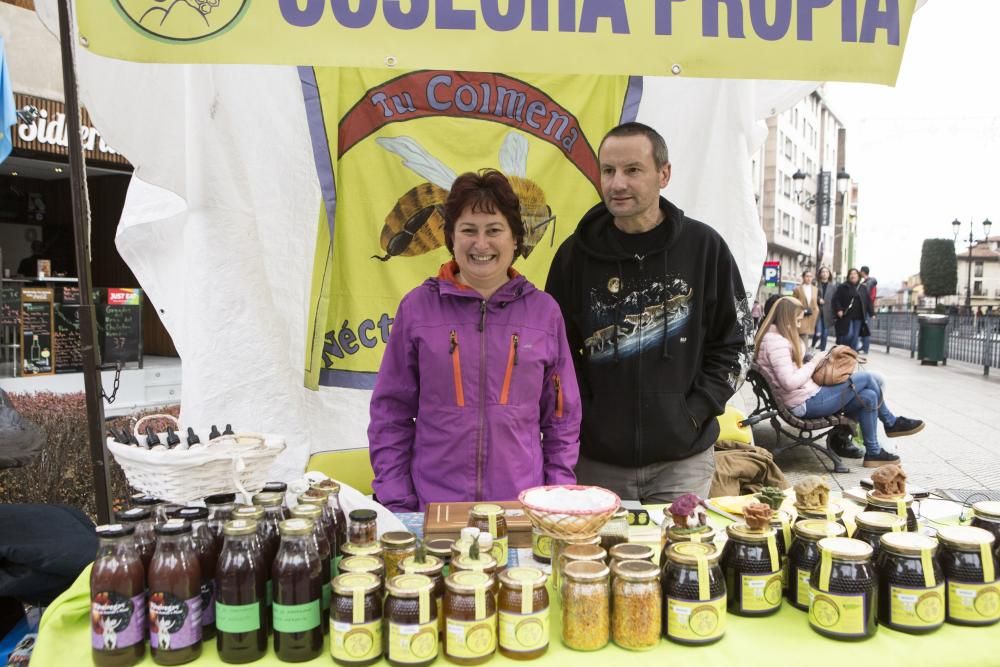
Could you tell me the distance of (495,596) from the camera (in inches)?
60.9

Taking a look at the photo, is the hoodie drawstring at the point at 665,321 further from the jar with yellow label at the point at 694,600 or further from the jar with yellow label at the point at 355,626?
the jar with yellow label at the point at 355,626

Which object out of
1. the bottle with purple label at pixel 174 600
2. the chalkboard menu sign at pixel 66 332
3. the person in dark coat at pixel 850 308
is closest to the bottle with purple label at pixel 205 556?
the bottle with purple label at pixel 174 600

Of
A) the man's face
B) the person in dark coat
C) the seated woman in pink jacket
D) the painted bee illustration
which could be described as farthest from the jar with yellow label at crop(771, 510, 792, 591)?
the person in dark coat

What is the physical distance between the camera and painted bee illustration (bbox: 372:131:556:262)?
12.5 ft

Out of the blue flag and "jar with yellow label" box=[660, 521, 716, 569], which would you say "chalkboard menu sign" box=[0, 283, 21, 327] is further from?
"jar with yellow label" box=[660, 521, 716, 569]

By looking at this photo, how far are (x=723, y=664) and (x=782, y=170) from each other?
179ft

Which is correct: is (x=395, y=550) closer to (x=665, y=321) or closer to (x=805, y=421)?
(x=665, y=321)

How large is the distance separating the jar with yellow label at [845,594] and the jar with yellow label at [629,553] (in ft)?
1.28

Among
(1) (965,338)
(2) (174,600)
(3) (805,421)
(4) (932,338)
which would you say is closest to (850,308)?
(4) (932,338)

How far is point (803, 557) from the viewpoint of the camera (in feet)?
5.83

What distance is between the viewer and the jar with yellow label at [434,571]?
1.56 m

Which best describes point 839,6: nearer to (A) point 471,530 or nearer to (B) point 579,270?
(B) point 579,270

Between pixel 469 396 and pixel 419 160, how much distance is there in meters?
1.83

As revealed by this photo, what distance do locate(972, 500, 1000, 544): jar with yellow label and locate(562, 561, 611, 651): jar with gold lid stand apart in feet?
3.70
